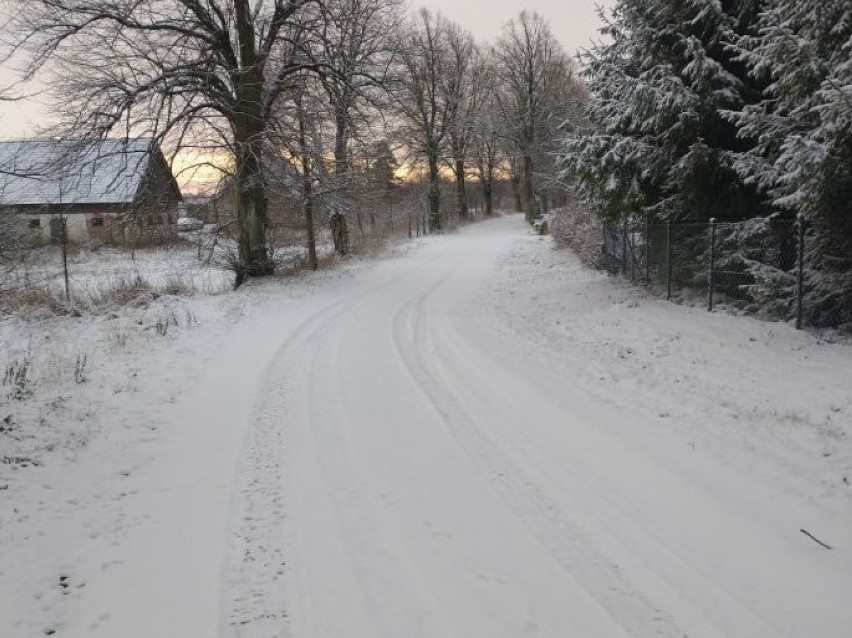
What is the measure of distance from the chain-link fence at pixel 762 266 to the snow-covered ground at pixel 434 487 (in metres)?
0.68

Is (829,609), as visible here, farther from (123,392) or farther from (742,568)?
(123,392)

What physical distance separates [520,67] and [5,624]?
5191 cm

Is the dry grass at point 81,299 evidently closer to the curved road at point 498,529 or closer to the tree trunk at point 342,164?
the tree trunk at point 342,164

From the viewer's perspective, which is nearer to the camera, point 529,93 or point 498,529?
point 498,529

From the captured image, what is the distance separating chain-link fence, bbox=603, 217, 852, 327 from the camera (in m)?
9.45

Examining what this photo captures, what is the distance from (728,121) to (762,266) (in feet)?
10.0

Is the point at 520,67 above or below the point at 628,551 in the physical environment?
above

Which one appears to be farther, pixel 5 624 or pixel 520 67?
pixel 520 67

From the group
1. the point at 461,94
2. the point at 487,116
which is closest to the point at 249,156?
the point at 461,94

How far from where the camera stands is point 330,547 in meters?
4.01

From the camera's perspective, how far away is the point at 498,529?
4.22 m

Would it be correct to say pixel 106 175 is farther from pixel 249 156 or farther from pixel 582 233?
pixel 582 233

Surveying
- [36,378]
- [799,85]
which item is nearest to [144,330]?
[36,378]

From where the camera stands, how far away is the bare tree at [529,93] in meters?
48.0
